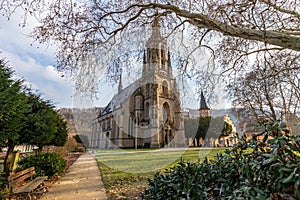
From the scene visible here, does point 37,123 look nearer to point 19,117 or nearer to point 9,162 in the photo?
point 9,162

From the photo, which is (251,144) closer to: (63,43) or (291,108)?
(63,43)

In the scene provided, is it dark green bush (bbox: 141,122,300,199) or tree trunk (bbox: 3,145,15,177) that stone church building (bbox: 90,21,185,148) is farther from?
dark green bush (bbox: 141,122,300,199)

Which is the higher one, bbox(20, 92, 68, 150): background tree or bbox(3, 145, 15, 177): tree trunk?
bbox(20, 92, 68, 150): background tree

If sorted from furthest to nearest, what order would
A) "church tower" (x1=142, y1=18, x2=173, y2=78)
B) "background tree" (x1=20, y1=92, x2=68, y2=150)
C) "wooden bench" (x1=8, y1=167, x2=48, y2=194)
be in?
1. "background tree" (x1=20, y1=92, x2=68, y2=150)
2. "church tower" (x1=142, y1=18, x2=173, y2=78)
3. "wooden bench" (x1=8, y1=167, x2=48, y2=194)

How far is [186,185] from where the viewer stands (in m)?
2.33

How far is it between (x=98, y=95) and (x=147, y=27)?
2.75m

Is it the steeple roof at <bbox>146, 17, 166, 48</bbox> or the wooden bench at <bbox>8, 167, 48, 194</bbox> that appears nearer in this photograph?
the wooden bench at <bbox>8, 167, 48, 194</bbox>

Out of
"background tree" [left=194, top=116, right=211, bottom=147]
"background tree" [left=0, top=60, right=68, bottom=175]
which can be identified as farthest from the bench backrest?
"background tree" [left=194, top=116, right=211, bottom=147]

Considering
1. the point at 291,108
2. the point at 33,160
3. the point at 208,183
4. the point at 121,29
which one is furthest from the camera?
the point at 291,108

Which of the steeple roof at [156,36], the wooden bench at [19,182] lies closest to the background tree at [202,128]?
the steeple roof at [156,36]

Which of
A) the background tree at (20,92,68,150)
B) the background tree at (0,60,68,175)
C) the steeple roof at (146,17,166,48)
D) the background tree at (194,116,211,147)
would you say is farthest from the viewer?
the background tree at (194,116,211,147)

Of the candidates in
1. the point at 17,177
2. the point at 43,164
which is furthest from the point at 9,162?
the point at 17,177

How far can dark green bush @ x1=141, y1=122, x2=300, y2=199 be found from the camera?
1.26 metres

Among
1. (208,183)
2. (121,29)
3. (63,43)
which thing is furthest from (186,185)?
(121,29)
